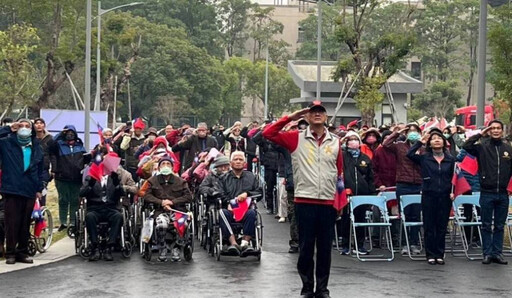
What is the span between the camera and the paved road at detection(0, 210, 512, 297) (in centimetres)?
1236

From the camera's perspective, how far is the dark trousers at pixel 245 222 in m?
15.4

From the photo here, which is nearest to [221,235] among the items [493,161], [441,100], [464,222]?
[493,161]

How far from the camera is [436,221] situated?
50.9 feet

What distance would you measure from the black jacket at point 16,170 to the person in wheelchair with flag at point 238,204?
257cm

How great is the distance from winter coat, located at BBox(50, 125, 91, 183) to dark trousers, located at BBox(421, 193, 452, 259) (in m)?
6.03

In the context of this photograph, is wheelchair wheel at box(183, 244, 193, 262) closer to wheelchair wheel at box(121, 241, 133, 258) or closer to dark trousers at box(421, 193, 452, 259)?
wheelchair wheel at box(121, 241, 133, 258)

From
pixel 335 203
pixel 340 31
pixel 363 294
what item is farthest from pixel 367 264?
pixel 340 31

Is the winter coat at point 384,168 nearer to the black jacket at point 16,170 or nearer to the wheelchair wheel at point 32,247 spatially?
the wheelchair wheel at point 32,247

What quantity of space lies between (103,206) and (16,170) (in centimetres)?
148

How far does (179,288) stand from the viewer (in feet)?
41.3

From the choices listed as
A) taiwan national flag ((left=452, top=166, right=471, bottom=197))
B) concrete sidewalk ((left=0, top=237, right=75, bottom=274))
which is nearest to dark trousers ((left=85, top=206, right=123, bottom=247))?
concrete sidewalk ((left=0, top=237, right=75, bottom=274))

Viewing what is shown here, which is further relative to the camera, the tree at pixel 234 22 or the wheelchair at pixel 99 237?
the tree at pixel 234 22

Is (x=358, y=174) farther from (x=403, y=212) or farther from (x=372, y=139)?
(x=372, y=139)

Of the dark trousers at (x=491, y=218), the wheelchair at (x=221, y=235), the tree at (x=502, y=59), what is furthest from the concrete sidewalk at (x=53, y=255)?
the tree at (x=502, y=59)
